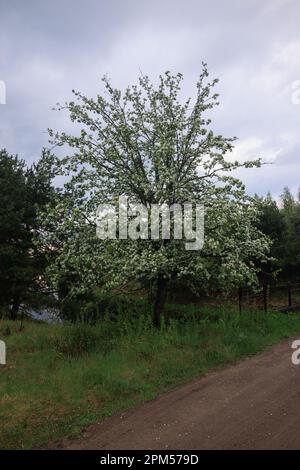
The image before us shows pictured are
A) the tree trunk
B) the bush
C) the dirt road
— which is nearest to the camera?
the dirt road

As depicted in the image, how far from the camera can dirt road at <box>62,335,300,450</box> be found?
6086 millimetres

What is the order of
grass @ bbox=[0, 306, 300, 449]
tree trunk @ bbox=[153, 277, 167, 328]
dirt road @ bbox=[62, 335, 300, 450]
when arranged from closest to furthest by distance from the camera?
dirt road @ bbox=[62, 335, 300, 450], grass @ bbox=[0, 306, 300, 449], tree trunk @ bbox=[153, 277, 167, 328]

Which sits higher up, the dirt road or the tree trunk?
the tree trunk

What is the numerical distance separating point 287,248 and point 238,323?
49.8 ft

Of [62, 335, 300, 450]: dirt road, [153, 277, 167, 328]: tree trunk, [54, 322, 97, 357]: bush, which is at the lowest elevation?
[62, 335, 300, 450]: dirt road

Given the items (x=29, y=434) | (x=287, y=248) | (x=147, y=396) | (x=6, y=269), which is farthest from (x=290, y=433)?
(x=287, y=248)

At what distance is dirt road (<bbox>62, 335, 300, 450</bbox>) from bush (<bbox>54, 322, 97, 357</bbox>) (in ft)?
11.6

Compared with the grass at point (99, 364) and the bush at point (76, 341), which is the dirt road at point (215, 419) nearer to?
the grass at point (99, 364)

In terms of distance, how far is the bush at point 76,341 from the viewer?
1105cm

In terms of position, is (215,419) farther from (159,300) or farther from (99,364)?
(159,300)

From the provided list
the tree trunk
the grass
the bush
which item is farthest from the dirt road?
the tree trunk

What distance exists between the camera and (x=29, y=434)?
6676mm

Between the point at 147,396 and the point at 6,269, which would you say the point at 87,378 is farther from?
the point at 6,269

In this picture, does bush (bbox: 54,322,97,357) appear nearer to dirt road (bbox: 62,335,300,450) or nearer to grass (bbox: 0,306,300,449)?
grass (bbox: 0,306,300,449)
